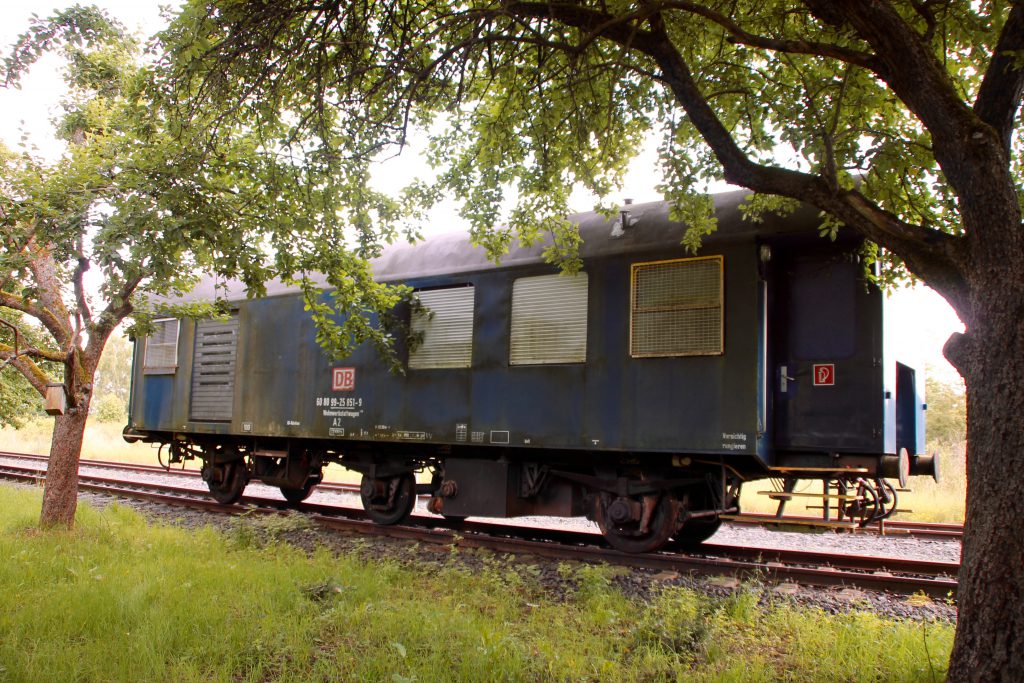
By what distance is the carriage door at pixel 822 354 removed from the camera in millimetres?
6625

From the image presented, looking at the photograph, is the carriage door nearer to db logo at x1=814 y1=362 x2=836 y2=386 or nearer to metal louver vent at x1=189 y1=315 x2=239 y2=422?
db logo at x1=814 y1=362 x2=836 y2=386

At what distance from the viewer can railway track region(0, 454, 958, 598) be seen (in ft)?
20.4

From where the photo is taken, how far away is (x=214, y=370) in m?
10.6

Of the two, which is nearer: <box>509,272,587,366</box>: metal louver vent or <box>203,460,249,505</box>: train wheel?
<box>509,272,587,366</box>: metal louver vent

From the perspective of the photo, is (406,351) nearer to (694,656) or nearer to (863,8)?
(694,656)

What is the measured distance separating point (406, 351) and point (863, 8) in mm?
6153

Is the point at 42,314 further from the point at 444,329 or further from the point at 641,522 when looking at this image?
the point at 641,522

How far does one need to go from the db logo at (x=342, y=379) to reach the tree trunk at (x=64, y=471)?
271cm

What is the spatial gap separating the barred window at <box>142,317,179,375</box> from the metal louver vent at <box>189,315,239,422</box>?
2.00ft

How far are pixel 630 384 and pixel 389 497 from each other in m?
3.83

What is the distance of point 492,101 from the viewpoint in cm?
715

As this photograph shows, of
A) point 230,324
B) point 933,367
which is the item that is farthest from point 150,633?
point 933,367

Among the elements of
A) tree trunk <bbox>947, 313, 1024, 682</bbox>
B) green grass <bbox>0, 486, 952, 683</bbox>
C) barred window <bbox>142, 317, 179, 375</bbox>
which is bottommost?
green grass <bbox>0, 486, 952, 683</bbox>

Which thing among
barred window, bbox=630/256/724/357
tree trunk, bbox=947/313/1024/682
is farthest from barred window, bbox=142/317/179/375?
tree trunk, bbox=947/313/1024/682
